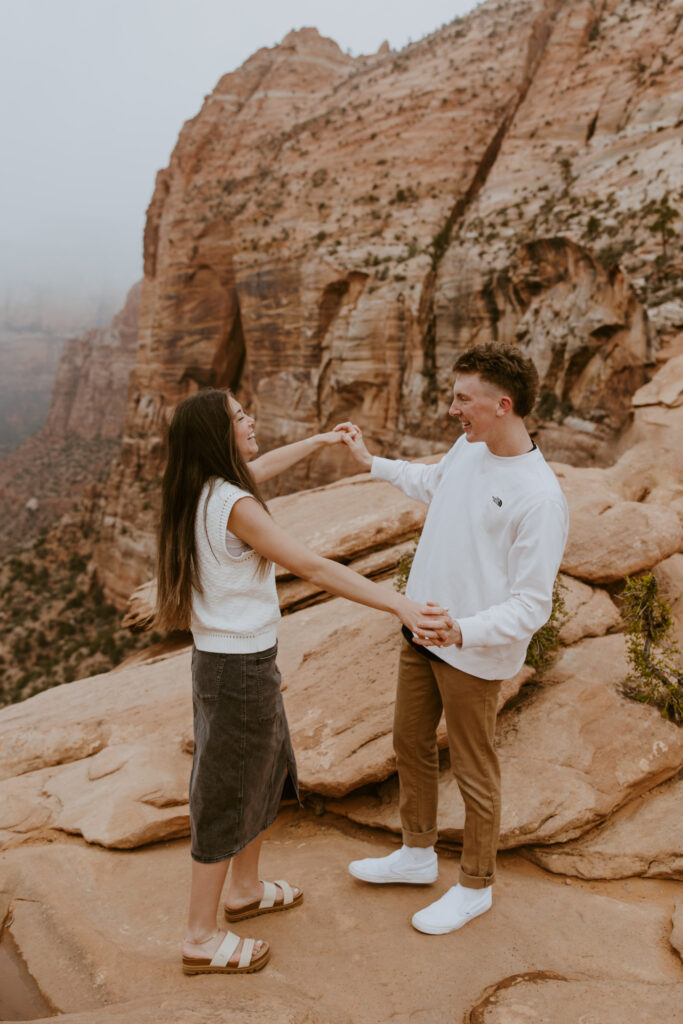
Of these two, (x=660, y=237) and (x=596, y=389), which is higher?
(x=660, y=237)

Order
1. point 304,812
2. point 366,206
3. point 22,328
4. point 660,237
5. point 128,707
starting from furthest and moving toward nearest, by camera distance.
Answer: point 22,328
point 366,206
point 660,237
point 128,707
point 304,812

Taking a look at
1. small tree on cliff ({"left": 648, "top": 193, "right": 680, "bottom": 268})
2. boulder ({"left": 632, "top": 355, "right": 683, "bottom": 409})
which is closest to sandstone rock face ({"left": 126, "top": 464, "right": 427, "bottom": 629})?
boulder ({"left": 632, "top": 355, "right": 683, "bottom": 409})

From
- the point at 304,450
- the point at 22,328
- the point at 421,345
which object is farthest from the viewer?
the point at 22,328

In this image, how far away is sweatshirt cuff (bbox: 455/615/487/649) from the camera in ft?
8.54

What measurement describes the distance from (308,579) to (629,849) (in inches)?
104

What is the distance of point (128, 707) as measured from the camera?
5590 millimetres

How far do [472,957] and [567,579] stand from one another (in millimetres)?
3667

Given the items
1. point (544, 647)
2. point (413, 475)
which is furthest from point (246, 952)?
point (544, 647)

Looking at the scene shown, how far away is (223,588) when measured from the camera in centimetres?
271

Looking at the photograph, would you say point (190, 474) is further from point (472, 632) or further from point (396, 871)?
point (396, 871)

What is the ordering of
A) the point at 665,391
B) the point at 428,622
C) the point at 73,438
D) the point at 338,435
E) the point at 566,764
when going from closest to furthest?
the point at 428,622 < the point at 338,435 < the point at 566,764 < the point at 665,391 < the point at 73,438

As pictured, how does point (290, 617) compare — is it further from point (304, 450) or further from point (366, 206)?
point (366, 206)

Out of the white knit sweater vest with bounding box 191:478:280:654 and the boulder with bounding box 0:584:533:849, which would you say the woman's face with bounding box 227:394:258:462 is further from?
the boulder with bounding box 0:584:533:849

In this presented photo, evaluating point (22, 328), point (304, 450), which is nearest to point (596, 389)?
point (304, 450)
